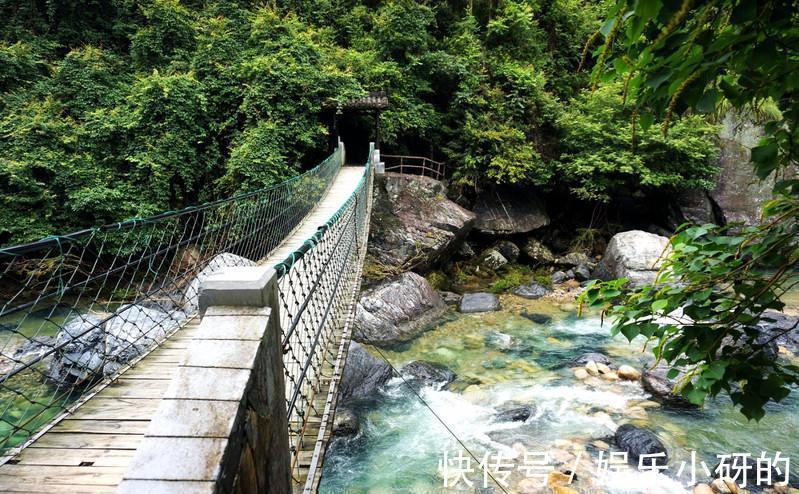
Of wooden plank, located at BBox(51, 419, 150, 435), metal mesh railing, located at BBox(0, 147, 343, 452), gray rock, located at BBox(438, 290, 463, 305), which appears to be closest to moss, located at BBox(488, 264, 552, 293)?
gray rock, located at BBox(438, 290, 463, 305)

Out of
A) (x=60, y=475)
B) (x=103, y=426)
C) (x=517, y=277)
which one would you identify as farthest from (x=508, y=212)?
(x=60, y=475)

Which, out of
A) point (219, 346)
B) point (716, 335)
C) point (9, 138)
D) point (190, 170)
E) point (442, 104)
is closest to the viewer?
point (219, 346)

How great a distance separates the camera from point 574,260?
10180 mm

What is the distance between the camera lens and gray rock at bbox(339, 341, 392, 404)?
5312mm

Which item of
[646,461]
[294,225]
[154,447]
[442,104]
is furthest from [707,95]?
[442,104]

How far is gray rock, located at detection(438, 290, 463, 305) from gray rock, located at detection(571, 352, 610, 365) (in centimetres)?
269

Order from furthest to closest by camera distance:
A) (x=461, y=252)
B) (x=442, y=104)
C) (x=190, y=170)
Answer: (x=442, y=104)
(x=461, y=252)
(x=190, y=170)

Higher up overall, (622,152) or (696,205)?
(622,152)

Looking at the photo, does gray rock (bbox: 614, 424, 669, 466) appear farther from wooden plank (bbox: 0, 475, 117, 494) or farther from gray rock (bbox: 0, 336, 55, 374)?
gray rock (bbox: 0, 336, 55, 374)

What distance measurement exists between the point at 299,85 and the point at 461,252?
17.3 feet

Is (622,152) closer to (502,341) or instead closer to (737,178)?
(737,178)

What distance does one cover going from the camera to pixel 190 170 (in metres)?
7.88

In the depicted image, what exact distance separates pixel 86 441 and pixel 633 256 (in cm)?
919

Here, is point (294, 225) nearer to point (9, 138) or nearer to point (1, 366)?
point (1, 366)
